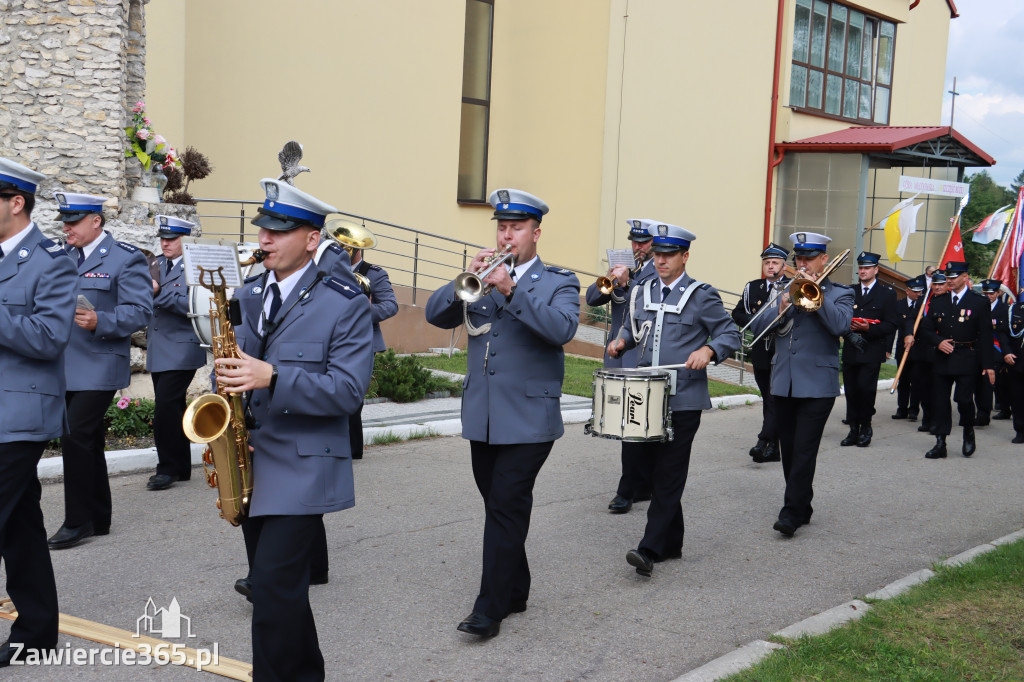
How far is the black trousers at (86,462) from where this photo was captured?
6.44 meters

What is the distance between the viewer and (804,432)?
752 centimetres

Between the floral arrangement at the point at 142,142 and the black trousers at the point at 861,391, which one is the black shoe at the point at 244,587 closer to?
the floral arrangement at the point at 142,142

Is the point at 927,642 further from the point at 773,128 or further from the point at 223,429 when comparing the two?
the point at 773,128

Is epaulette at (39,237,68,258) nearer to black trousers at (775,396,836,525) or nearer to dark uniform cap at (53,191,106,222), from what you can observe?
dark uniform cap at (53,191,106,222)

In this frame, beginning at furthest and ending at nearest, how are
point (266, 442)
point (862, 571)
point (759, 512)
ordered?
point (759, 512) → point (862, 571) → point (266, 442)

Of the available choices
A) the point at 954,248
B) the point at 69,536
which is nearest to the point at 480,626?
the point at 69,536

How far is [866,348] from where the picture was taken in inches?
481

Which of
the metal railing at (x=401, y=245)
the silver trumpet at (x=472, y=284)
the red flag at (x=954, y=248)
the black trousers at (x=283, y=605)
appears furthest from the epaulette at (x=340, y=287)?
the red flag at (x=954, y=248)

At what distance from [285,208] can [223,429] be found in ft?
2.85

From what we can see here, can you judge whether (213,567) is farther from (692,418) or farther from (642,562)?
(692,418)

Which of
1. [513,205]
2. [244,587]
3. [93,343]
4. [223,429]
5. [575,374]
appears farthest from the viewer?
[575,374]

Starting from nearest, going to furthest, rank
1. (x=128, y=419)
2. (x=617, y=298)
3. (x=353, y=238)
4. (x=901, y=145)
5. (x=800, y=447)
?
(x=800, y=447) → (x=353, y=238) → (x=617, y=298) → (x=128, y=419) → (x=901, y=145)

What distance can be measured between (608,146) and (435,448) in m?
11.6

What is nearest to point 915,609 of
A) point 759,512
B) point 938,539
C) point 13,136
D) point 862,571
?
point 862,571
